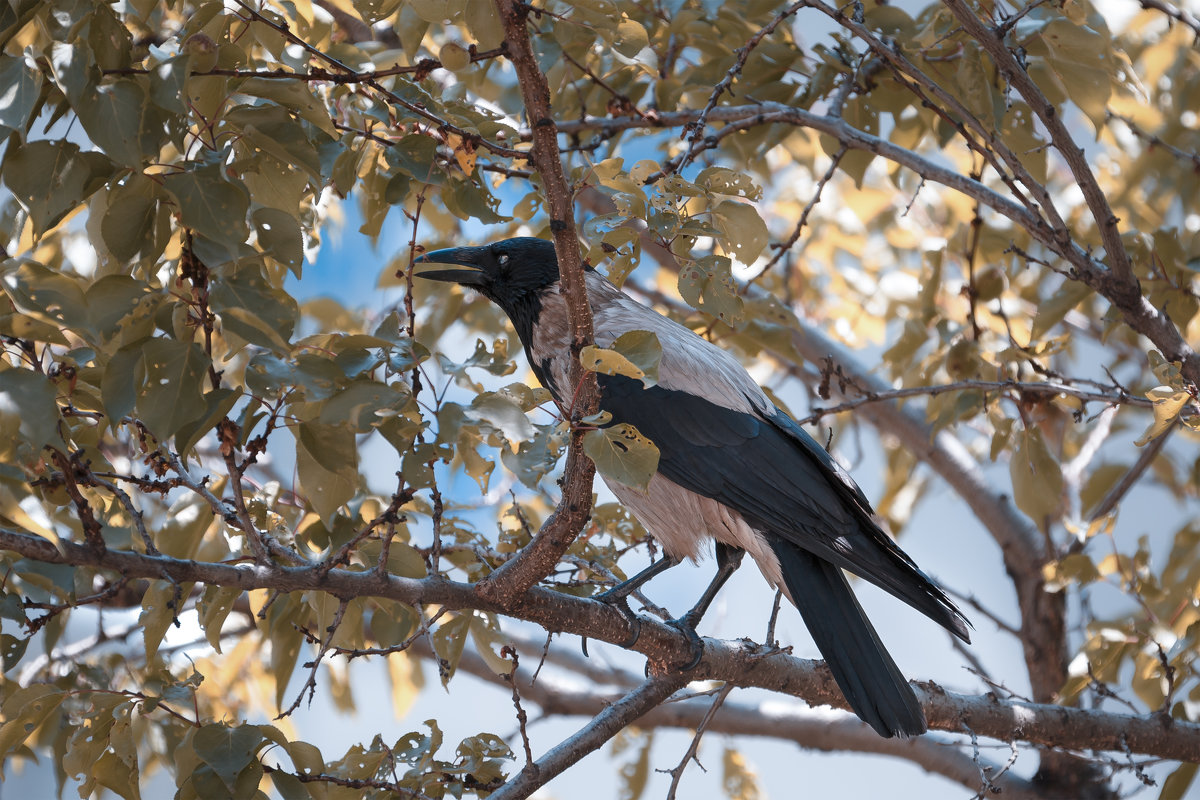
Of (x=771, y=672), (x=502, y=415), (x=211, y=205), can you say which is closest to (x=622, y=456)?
(x=502, y=415)

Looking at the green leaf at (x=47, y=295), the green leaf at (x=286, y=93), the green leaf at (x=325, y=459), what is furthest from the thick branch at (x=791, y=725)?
the green leaf at (x=47, y=295)

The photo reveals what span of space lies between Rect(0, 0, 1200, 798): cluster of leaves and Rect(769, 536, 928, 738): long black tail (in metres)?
0.71

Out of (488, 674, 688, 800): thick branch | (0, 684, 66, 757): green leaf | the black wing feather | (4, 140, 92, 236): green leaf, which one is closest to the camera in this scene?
(4, 140, 92, 236): green leaf

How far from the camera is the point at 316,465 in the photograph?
250 centimetres

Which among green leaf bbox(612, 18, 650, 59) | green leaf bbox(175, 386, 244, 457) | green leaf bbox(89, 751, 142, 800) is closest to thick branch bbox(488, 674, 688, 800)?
green leaf bbox(89, 751, 142, 800)

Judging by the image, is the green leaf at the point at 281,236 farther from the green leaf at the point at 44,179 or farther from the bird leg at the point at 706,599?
the bird leg at the point at 706,599

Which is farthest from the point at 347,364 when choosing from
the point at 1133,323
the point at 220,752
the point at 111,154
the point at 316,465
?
the point at 1133,323

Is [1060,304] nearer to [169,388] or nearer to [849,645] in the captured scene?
[849,645]

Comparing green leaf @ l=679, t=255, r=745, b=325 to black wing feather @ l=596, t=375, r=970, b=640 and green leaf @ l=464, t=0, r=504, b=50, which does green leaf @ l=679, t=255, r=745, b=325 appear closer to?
green leaf @ l=464, t=0, r=504, b=50

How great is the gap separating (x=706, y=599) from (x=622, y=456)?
1900 mm

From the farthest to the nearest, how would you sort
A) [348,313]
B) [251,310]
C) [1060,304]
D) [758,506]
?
[348,313], [1060,304], [758,506], [251,310]

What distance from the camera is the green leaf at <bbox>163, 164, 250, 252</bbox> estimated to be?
6.98ft

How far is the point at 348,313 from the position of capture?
17.3 feet

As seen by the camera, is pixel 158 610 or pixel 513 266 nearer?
pixel 158 610
